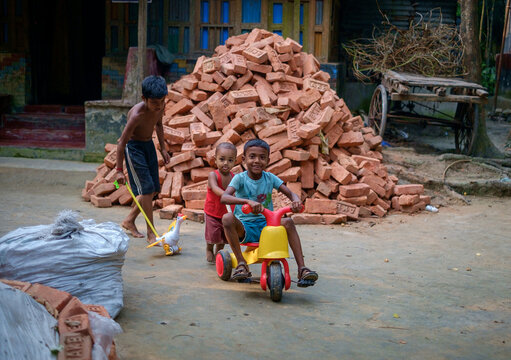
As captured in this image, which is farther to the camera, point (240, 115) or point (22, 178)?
point (22, 178)

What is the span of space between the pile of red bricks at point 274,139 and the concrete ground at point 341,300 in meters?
0.54

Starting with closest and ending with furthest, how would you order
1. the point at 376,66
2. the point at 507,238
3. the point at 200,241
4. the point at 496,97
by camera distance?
the point at 200,241, the point at 507,238, the point at 376,66, the point at 496,97

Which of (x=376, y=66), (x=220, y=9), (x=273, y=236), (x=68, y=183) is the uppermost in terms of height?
(x=220, y=9)

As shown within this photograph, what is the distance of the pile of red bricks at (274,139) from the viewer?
7.23 m

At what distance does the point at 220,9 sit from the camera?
1183cm

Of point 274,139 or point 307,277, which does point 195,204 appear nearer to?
point 274,139

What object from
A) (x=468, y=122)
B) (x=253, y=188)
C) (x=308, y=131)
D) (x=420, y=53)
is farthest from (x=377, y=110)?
(x=253, y=188)

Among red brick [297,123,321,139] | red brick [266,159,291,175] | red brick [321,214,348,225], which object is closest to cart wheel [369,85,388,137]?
red brick [297,123,321,139]

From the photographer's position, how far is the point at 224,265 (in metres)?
4.39

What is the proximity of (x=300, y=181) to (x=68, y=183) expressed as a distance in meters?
3.62

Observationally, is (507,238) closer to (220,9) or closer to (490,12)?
(220,9)

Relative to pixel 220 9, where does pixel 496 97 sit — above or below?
below

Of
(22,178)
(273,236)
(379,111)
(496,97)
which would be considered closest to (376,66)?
(379,111)

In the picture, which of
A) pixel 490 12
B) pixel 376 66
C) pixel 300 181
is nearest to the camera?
pixel 300 181
